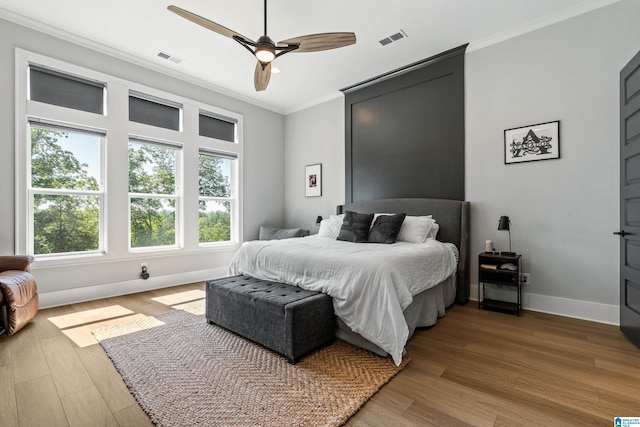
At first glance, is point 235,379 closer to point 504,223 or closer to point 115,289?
point 115,289

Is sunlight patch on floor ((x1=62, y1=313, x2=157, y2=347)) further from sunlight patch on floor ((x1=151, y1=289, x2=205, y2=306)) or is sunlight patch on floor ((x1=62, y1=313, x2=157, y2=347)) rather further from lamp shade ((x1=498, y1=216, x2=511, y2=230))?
lamp shade ((x1=498, y1=216, x2=511, y2=230))

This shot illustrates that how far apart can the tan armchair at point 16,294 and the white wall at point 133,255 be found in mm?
397

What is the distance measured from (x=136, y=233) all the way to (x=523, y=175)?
4979 mm

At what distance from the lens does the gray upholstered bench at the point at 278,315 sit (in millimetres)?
2100

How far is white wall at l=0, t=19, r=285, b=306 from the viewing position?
3.12 m

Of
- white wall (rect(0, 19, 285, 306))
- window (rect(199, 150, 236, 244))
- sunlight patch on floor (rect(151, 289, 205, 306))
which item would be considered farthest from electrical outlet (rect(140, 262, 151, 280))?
window (rect(199, 150, 236, 244))

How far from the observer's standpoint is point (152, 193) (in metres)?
4.27

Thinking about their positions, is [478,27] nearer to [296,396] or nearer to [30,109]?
[296,396]

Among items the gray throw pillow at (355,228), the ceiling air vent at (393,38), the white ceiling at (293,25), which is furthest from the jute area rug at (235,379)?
the ceiling air vent at (393,38)

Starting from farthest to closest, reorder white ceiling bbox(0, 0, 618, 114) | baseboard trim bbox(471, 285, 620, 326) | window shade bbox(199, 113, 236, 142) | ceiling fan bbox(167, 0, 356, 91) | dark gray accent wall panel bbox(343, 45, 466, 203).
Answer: window shade bbox(199, 113, 236, 142), dark gray accent wall panel bbox(343, 45, 466, 203), white ceiling bbox(0, 0, 618, 114), baseboard trim bbox(471, 285, 620, 326), ceiling fan bbox(167, 0, 356, 91)

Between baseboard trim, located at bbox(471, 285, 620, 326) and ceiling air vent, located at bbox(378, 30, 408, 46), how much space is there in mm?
3251

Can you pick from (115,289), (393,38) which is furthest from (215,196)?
(393,38)

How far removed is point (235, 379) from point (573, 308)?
333 centimetres

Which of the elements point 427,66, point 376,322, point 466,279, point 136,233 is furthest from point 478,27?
point 136,233
